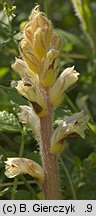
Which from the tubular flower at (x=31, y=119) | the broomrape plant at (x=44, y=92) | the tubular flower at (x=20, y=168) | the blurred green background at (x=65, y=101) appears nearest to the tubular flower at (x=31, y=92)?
the broomrape plant at (x=44, y=92)

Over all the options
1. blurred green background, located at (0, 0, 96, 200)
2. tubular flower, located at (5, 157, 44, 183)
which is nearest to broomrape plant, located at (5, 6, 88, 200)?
tubular flower, located at (5, 157, 44, 183)

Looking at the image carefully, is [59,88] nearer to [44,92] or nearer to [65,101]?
[44,92]

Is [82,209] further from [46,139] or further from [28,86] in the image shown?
[28,86]

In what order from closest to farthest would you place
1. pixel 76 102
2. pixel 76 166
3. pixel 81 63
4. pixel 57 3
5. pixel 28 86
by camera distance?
pixel 28 86 < pixel 76 166 < pixel 76 102 < pixel 81 63 < pixel 57 3

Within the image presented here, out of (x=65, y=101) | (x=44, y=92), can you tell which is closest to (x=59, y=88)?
(x=44, y=92)

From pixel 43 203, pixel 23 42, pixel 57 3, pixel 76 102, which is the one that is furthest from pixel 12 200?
pixel 57 3

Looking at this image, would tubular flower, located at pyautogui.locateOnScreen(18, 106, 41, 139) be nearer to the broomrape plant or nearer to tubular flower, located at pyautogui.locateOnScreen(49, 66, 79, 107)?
the broomrape plant
